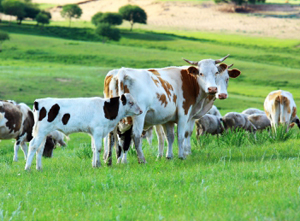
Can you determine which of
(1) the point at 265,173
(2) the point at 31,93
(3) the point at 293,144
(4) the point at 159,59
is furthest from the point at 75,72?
(1) the point at 265,173

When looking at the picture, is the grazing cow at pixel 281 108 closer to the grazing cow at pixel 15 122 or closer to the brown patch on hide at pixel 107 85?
the brown patch on hide at pixel 107 85

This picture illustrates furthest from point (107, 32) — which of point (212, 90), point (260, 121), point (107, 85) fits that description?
point (212, 90)

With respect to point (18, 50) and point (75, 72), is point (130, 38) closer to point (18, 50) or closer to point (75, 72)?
point (18, 50)

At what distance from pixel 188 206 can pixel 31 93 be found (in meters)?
35.6

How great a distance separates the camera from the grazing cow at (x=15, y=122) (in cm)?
1374

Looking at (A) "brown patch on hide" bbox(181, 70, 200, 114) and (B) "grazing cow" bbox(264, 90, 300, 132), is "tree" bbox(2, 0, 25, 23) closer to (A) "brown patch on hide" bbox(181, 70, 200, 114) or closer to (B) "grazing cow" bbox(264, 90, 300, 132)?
(B) "grazing cow" bbox(264, 90, 300, 132)

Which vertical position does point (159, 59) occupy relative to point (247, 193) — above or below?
below

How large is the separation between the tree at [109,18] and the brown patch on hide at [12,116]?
318ft

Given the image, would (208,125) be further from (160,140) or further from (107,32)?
(107,32)

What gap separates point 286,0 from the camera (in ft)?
452

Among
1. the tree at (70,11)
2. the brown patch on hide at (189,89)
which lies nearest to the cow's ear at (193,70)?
the brown patch on hide at (189,89)

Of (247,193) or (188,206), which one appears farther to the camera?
(247,193)

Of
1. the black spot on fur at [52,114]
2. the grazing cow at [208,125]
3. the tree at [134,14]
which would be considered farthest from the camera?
the tree at [134,14]

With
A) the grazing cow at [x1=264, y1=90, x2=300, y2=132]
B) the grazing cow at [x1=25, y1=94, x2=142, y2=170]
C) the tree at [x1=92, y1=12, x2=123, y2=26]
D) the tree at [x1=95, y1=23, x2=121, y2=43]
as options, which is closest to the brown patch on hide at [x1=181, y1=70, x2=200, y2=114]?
the grazing cow at [x1=25, y1=94, x2=142, y2=170]
